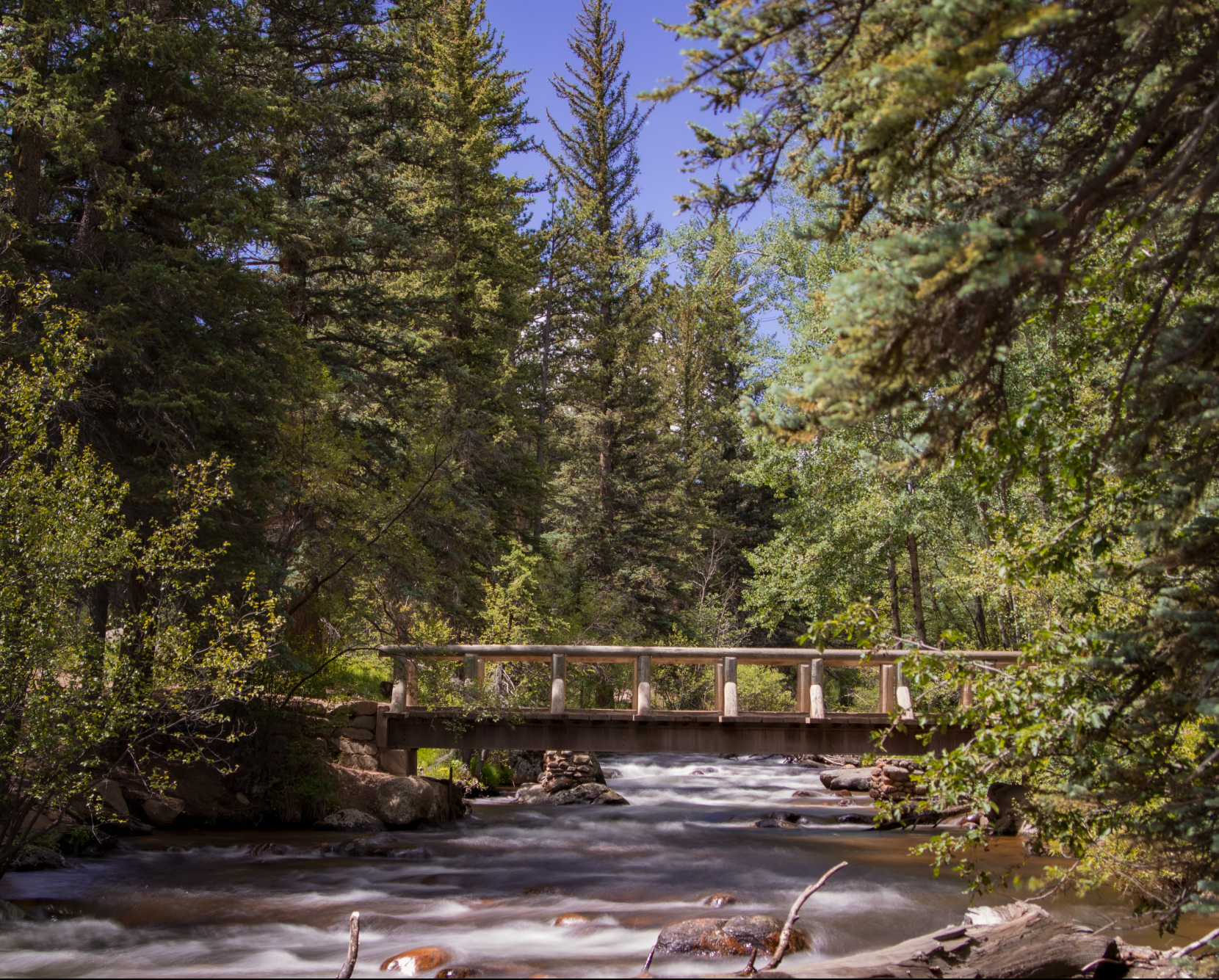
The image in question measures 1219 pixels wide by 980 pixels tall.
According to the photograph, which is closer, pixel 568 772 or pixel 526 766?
pixel 568 772

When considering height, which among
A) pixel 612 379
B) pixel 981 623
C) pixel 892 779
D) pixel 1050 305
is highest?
pixel 612 379

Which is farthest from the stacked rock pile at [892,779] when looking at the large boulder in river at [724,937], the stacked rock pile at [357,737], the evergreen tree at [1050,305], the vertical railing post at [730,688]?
the evergreen tree at [1050,305]

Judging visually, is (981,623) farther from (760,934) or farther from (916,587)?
(760,934)

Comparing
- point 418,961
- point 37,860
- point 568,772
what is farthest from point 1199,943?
point 568,772

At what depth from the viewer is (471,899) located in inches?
418

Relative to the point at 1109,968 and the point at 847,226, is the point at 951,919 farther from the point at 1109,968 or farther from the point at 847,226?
the point at 847,226

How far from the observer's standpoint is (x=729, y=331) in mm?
33406

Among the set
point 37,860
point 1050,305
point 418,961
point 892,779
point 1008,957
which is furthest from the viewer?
point 892,779

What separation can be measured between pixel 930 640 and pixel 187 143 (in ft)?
70.5

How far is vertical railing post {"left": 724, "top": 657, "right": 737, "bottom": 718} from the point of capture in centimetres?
1359

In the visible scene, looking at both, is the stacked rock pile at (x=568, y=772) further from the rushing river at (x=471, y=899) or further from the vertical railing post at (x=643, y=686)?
the vertical railing post at (x=643, y=686)

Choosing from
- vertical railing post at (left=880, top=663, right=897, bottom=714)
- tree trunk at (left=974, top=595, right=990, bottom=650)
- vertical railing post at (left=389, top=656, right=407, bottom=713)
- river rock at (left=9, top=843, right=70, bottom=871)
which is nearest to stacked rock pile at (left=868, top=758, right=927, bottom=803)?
vertical railing post at (left=880, top=663, right=897, bottom=714)

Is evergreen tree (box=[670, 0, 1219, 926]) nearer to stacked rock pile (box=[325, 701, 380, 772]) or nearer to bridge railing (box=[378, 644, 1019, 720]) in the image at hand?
bridge railing (box=[378, 644, 1019, 720])

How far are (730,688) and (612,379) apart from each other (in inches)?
524
